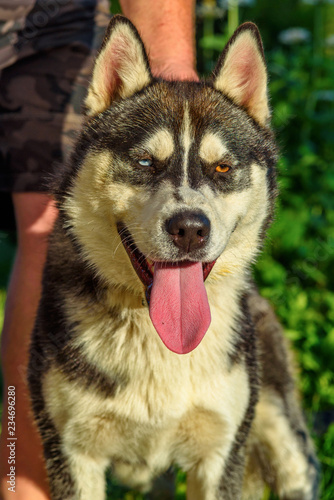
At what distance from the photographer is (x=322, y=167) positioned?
4.86m

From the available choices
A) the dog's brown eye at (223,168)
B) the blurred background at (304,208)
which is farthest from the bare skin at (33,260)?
the blurred background at (304,208)

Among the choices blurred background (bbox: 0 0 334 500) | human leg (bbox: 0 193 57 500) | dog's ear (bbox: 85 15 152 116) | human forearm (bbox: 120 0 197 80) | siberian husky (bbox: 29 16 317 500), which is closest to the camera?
siberian husky (bbox: 29 16 317 500)

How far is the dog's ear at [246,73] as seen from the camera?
2.58 meters

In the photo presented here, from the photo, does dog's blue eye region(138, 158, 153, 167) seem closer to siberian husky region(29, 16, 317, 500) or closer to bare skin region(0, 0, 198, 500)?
siberian husky region(29, 16, 317, 500)

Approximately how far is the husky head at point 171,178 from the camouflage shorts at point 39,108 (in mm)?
505

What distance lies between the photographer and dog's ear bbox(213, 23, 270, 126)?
258cm

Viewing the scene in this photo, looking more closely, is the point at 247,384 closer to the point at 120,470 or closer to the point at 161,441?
the point at 161,441

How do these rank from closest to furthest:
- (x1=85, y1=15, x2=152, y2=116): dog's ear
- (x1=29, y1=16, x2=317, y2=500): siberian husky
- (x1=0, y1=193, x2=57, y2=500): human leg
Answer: (x1=29, y1=16, x2=317, y2=500): siberian husky < (x1=85, y1=15, x2=152, y2=116): dog's ear < (x1=0, y1=193, x2=57, y2=500): human leg

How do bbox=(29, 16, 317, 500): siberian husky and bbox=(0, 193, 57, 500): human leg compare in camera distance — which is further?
bbox=(0, 193, 57, 500): human leg

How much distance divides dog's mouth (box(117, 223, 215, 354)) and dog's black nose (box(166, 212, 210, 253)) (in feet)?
0.50

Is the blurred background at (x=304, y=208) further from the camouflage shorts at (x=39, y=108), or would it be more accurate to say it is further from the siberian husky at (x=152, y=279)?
the camouflage shorts at (x=39, y=108)

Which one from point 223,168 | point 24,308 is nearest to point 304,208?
point 223,168

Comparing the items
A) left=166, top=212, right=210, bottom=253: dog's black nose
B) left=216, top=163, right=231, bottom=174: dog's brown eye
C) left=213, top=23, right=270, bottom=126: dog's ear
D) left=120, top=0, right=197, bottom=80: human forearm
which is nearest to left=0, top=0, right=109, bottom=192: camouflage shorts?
left=120, top=0, right=197, bottom=80: human forearm

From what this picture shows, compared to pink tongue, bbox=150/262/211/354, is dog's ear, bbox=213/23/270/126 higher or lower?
higher
